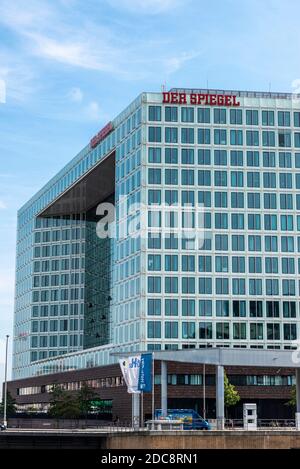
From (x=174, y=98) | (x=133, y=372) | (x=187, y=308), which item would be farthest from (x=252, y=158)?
(x=133, y=372)

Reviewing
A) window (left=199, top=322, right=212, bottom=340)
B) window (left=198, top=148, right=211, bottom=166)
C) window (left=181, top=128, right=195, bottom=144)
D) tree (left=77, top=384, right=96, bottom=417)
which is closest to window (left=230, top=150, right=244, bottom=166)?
window (left=198, top=148, right=211, bottom=166)

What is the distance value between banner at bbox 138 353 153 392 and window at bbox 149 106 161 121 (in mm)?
54631

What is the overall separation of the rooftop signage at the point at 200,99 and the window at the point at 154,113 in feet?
5.04

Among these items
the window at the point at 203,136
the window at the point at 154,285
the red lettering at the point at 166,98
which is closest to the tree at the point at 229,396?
the window at the point at 154,285

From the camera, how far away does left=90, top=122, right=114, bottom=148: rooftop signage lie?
136 meters

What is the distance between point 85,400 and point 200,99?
48.4 m

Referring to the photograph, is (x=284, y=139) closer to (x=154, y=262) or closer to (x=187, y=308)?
(x=154, y=262)

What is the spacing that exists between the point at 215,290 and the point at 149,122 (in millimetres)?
26936

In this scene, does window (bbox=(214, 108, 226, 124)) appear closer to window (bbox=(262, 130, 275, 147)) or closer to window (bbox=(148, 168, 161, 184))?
window (bbox=(262, 130, 275, 147))

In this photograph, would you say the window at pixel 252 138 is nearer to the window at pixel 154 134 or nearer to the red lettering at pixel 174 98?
the red lettering at pixel 174 98
